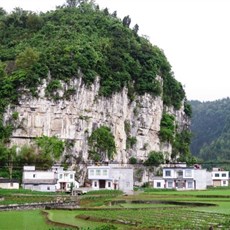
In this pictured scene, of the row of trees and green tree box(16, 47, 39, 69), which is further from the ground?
green tree box(16, 47, 39, 69)

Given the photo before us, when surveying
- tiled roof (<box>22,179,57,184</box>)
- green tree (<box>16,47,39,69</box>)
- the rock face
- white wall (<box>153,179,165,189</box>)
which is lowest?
tiled roof (<box>22,179,57,184</box>)

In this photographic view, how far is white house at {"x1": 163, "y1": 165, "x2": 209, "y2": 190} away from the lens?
287 feet

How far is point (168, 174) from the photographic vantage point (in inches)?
3477

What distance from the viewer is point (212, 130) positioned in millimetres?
160250

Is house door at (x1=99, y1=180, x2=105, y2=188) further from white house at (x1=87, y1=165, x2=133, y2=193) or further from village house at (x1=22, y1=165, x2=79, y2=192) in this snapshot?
village house at (x1=22, y1=165, x2=79, y2=192)

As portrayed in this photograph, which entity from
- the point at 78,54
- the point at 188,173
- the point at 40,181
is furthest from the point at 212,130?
the point at 40,181

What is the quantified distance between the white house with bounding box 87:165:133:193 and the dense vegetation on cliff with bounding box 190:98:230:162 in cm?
5266

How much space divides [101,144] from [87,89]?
8.79 metres

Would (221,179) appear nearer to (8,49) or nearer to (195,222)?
(8,49)

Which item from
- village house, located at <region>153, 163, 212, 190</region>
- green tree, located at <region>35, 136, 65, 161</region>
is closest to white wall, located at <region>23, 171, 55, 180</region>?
green tree, located at <region>35, 136, 65, 161</region>

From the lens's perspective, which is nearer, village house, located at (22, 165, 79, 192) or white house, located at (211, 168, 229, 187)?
village house, located at (22, 165, 79, 192)

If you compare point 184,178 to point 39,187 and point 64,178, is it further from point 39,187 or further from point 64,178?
point 39,187

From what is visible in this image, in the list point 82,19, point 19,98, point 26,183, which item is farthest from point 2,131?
point 82,19

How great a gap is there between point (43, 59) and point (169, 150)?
101ft
